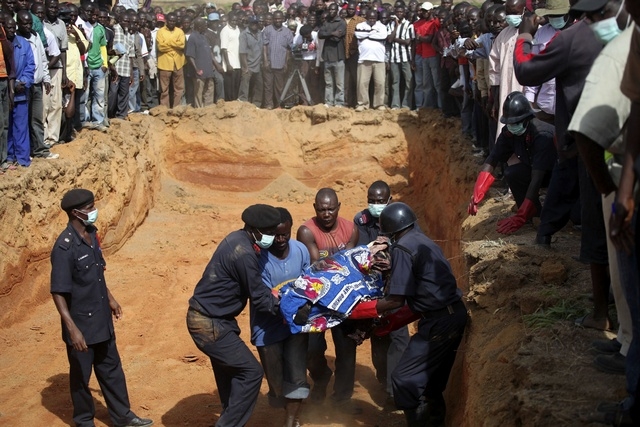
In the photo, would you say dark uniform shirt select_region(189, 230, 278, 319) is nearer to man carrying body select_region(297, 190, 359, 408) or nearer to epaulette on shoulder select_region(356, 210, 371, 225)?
man carrying body select_region(297, 190, 359, 408)

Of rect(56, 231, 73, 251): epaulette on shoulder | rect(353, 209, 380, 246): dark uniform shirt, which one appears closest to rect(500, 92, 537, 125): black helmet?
rect(353, 209, 380, 246): dark uniform shirt

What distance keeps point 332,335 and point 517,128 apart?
2.83 metres

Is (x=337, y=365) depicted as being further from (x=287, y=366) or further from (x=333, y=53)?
(x=333, y=53)

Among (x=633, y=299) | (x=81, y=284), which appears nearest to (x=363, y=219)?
(x=81, y=284)

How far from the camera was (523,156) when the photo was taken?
27.6 ft

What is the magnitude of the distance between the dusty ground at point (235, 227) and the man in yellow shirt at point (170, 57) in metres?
0.60

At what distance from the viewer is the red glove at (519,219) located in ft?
26.4

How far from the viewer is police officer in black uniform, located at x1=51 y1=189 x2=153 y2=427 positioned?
7027 millimetres

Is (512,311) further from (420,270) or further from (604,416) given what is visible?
(604,416)

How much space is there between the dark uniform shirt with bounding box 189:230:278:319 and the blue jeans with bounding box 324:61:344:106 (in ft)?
35.7

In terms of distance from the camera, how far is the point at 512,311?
6430 mm

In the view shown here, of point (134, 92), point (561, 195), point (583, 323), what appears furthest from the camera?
point (134, 92)

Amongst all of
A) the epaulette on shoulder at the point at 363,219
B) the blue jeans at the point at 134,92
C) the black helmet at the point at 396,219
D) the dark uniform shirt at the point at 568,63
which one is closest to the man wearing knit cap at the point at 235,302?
the black helmet at the point at 396,219

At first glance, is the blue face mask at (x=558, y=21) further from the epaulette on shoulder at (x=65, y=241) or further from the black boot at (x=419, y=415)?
the epaulette on shoulder at (x=65, y=241)
